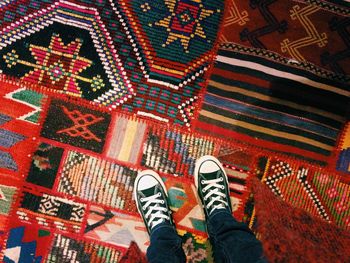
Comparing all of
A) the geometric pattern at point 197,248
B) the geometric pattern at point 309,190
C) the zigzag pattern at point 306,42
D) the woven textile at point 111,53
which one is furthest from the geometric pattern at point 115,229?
the zigzag pattern at point 306,42

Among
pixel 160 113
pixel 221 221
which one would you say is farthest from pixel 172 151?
pixel 221 221

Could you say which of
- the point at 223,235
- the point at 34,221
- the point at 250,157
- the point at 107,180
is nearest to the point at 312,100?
the point at 250,157

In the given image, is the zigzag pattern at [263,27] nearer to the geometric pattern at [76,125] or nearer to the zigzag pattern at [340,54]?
the zigzag pattern at [340,54]

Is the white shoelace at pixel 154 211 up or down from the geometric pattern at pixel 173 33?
down

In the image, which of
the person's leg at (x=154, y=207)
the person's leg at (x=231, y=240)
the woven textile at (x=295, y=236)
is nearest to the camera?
the woven textile at (x=295, y=236)

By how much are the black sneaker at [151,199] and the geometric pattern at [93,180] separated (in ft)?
0.18

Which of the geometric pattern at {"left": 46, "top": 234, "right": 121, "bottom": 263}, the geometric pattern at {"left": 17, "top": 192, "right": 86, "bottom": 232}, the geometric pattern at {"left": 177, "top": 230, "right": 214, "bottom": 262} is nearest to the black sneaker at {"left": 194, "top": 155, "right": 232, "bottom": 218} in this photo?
the geometric pattern at {"left": 177, "top": 230, "right": 214, "bottom": 262}

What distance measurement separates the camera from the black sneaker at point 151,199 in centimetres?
120

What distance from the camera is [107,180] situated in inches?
48.4

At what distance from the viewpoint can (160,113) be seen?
1.24m

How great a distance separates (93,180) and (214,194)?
471 millimetres

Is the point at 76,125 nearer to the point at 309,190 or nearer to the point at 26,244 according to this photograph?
the point at 26,244

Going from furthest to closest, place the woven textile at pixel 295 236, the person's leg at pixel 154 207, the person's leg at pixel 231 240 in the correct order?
the person's leg at pixel 154 207, the person's leg at pixel 231 240, the woven textile at pixel 295 236

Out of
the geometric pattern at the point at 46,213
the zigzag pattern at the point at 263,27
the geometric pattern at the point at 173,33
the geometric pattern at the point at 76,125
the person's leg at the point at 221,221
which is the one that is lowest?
the geometric pattern at the point at 46,213
